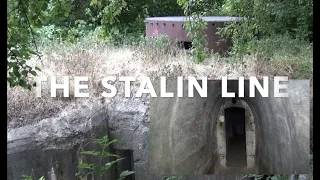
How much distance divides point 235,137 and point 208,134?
16cm

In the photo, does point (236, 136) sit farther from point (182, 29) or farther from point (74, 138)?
point (74, 138)

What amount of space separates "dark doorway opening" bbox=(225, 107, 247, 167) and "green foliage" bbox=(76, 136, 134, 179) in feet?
1.90

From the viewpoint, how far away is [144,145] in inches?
126

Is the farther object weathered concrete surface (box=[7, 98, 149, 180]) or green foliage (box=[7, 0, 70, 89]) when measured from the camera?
weathered concrete surface (box=[7, 98, 149, 180])

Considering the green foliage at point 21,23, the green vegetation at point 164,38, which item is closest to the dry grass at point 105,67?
the green vegetation at point 164,38

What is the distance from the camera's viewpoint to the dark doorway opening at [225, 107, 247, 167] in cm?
312

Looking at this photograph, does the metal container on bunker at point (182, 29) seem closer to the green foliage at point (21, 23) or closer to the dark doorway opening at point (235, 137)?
the dark doorway opening at point (235, 137)

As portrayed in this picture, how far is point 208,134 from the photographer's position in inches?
125

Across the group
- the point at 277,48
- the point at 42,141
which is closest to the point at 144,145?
the point at 42,141

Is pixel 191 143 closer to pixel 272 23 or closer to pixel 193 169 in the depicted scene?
pixel 193 169

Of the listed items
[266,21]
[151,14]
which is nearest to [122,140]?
[151,14]

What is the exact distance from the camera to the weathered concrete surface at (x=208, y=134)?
3.14 m

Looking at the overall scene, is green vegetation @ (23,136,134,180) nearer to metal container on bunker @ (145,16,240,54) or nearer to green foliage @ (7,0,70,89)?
green foliage @ (7,0,70,89)

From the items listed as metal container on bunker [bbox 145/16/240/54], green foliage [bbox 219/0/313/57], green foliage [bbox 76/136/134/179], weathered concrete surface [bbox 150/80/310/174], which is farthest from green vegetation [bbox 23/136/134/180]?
green foliage [bbox 219/0/313/57]
